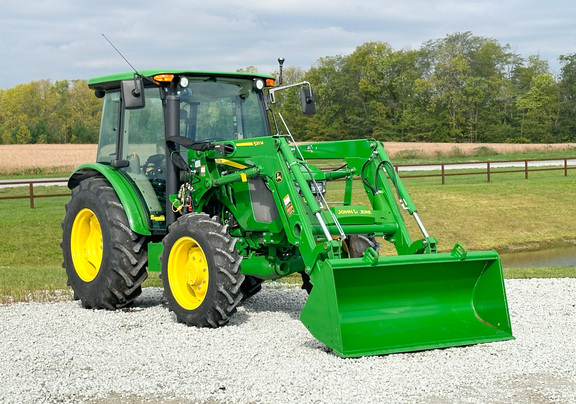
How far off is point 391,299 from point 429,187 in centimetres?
2129

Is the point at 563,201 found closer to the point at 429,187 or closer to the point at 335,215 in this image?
the point at 429,187

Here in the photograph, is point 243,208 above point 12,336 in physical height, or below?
above

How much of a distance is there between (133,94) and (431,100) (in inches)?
2590

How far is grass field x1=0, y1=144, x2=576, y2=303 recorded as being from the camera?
685 inches

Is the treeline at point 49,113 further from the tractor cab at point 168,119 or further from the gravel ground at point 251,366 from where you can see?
the gravel ground at point 251,366

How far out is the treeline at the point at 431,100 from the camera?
69500 millimetres

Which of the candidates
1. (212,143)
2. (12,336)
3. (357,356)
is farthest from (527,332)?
(12,336)

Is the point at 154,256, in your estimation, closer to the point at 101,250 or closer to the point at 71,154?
the point at 101,250

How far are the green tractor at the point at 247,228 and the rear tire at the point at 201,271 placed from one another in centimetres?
1

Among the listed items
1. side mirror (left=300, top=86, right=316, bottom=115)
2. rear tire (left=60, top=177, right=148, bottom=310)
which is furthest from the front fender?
side mirror (left=300, top=86, right=316, bottom=115)

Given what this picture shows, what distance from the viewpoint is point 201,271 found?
308 inches

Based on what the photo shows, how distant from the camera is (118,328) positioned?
8016 mm

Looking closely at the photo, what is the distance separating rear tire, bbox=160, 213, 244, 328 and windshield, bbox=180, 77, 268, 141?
1.28 metres

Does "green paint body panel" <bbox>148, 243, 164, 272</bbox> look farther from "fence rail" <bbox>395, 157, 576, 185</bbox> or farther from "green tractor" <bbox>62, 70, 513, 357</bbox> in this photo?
"fence rail" <bbox>395, 157, 576, 185</bbox>
